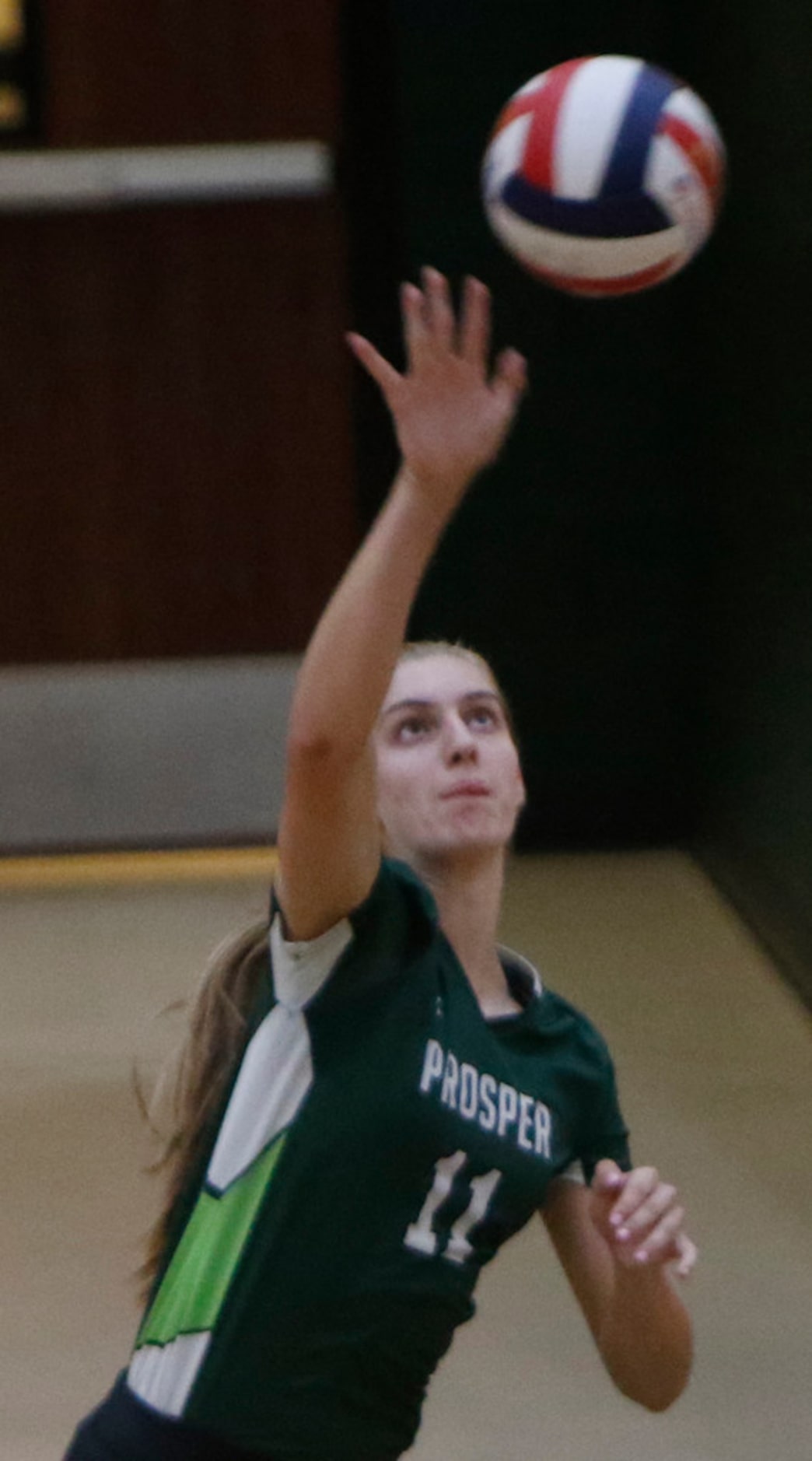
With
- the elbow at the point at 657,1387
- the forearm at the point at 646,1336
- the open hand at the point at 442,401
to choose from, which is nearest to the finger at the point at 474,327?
the open hand at the point at 442,401

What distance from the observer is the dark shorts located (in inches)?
67.2

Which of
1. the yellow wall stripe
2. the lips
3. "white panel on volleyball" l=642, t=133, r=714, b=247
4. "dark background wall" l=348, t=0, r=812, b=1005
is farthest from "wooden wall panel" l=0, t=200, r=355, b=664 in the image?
the lips

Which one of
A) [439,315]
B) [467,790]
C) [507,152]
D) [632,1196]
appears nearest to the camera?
[439,315]

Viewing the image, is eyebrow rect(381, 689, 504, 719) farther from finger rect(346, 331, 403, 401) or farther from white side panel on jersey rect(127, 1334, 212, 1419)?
white side panel on jersey rect(127, 1334, 212, 1419)

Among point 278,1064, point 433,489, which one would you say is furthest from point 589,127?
point 278,1064

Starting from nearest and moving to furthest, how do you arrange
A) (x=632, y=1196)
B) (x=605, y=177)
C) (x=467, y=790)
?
(x=632, y=1196)
(x=467, y=790)
(x=605, y=177)

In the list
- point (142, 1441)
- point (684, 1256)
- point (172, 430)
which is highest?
point (684, 1256)

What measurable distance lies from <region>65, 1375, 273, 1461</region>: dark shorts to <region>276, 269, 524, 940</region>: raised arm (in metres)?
0.53

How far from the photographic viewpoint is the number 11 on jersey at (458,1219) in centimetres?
172

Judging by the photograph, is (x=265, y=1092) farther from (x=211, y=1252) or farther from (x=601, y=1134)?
(x=601, y=1134)

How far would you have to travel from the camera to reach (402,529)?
1.54 meters

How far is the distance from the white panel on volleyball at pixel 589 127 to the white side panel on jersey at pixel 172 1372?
118 centimetres

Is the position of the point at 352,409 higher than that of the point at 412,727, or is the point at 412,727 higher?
the point at 412,727

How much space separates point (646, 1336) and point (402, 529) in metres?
0.81
